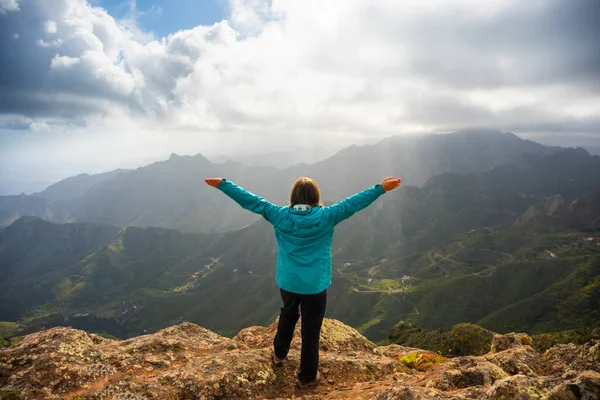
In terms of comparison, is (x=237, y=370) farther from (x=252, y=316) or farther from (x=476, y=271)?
(x=476, y=271)

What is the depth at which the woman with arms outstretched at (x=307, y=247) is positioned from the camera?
7246 millimetres

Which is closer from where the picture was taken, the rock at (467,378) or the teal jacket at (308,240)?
the rock at (467,378)

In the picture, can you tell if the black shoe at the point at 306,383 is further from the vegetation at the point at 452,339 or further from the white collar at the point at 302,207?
the vegetation at the point at 452,339

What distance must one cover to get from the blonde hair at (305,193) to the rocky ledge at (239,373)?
438 cm

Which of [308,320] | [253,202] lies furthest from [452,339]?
[253,202]

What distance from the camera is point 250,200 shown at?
796cm

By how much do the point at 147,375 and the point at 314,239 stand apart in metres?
5.84

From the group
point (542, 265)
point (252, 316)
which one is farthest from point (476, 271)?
point (252, 316)

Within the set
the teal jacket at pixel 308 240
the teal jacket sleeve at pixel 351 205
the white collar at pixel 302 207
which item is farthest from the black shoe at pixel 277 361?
the white collar at pixel 302 207

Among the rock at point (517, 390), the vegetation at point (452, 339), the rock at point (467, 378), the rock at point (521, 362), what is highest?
the rock at point (517, 390)

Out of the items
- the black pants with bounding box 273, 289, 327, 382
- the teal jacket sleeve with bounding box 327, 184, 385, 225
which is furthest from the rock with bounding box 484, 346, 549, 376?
the teal jacket sleeve with bounding box 327, 184, 385, 225

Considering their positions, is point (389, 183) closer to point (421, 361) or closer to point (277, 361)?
point (277, 361)

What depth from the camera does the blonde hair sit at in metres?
7.49

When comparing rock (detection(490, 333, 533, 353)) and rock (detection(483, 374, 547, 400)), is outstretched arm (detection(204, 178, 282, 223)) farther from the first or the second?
rock (detection(490, 333, 533, 353))
